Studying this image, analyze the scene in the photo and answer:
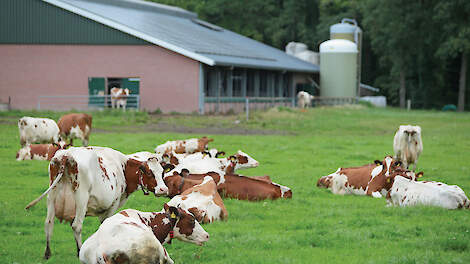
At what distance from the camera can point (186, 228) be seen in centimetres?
784

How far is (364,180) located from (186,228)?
5.34 meters

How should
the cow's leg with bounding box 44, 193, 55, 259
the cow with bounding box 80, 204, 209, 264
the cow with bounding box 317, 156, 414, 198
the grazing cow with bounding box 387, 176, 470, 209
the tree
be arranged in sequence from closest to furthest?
the cow with bounding box 80, 204, 209, 264, the cow's leg with bounding box 44, 193, 55, 259, the grazing cow with bounding box 387, 176, 470, 209, the cow with bounding box 317, 156, 414, 198, the tree

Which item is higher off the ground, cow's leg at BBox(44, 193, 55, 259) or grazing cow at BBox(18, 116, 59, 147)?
grazing cow at BBox(18, 116, 59, 147)

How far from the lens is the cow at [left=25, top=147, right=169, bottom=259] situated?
7.50 meters

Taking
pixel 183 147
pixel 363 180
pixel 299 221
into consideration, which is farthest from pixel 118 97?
pixel 299 221

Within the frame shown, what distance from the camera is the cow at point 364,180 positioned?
11961 millimetres

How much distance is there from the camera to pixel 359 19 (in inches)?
2440

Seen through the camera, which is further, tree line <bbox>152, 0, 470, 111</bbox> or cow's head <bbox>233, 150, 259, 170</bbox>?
tree line <bbox>152, 0, 470, 111</bbox>

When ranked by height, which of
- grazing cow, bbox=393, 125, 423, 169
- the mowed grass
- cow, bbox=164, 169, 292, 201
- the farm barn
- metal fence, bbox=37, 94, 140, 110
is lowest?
the mowed grass

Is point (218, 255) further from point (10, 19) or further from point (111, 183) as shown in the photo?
point (10, 19)

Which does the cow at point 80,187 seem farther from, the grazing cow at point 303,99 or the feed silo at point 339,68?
the feed silo at point 339,68

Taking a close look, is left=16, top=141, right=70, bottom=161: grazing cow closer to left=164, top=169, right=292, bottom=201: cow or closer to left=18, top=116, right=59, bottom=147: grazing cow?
left=18, top=116, right=59, bottom=147: grazing cow

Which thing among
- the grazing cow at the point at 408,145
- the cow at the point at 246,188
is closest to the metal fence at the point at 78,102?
the grazing cow at the point at 408,145

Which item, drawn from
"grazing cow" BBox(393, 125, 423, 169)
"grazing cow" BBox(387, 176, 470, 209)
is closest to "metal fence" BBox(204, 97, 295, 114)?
"grazing cow" BBox(393, 125, 423, 169)
